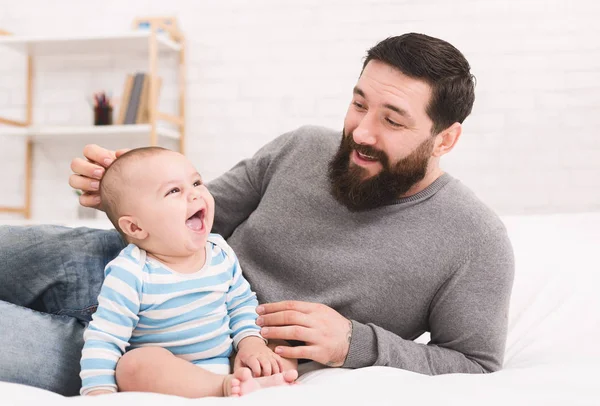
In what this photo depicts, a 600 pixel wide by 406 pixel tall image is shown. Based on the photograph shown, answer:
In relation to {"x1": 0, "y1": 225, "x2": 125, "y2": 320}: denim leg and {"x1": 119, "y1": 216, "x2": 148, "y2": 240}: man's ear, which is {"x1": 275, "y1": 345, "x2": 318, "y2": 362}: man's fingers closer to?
{"x1": 119, "y1": 216, "x2": 148, "y2": 240}: man's ear

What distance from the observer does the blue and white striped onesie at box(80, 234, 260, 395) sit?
1.03 m

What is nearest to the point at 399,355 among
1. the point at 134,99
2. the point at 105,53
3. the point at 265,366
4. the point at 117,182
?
the point at 265,366

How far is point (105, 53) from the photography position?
3330mm

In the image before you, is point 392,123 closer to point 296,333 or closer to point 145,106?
point 296,333

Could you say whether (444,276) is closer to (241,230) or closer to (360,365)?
(360,365)

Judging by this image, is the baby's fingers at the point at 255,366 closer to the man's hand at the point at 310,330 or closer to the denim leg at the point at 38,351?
the man's hand at the point at 310,330

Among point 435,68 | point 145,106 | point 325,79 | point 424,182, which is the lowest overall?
point 145,106

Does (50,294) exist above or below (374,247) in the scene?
below

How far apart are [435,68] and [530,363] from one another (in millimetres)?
657

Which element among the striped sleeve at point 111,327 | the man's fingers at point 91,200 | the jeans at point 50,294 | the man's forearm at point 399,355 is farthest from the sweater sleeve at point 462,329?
the man's fingers at point 91,200

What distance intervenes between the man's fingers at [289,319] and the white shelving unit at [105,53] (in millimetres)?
1937

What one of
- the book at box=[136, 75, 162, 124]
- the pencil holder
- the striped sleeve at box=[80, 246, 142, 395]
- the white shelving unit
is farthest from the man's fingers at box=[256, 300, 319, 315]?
the pencil holder

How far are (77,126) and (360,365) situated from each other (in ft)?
8.43

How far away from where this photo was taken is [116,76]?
3340mm
